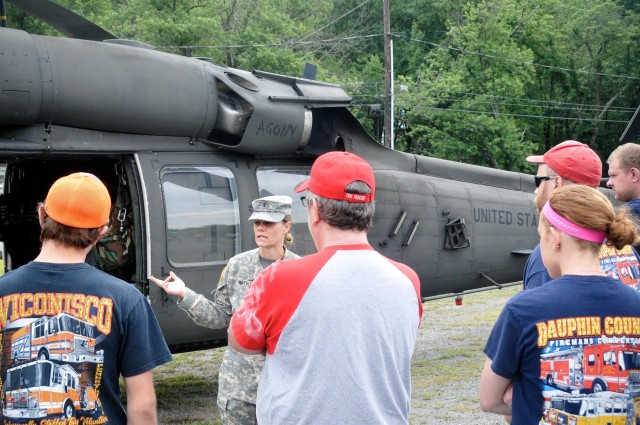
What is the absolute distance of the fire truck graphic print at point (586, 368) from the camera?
2.90 m

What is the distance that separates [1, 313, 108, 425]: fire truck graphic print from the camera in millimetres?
2928

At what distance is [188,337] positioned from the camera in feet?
22.6

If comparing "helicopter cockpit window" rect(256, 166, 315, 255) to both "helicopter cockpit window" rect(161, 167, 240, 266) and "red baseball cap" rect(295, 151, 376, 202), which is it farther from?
"red baseball cap" rect(295, 151, 376, 202)

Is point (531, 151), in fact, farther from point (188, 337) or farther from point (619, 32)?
point (188, 337)

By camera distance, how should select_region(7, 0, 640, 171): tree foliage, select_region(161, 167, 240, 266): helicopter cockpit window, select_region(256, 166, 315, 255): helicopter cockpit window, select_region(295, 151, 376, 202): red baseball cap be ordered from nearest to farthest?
select_region(295, 151, 376, 202): red baseball cap
select_region(161, 167, 240, 266): helicopter cockpit window
select_region(256, 166, 315, 255): helicopter cockpit window
select_region(7, 0, 640, 171): tree foliage

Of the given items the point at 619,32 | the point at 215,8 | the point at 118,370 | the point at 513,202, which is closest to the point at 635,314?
the point at 118,370

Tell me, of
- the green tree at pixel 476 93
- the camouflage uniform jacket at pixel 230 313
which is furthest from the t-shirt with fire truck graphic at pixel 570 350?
the green tree at pixel 476 93

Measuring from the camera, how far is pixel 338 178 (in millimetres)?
2887

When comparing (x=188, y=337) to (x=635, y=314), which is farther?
(x=188, y=337)

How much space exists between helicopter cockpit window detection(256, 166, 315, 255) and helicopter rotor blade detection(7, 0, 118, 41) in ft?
5.68

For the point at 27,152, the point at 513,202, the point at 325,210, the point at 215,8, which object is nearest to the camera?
the point at 325,210

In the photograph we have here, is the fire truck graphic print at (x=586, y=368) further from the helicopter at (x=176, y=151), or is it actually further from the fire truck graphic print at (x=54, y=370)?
the helicopter at (x=176, y=151)

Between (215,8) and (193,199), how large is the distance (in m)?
36.8

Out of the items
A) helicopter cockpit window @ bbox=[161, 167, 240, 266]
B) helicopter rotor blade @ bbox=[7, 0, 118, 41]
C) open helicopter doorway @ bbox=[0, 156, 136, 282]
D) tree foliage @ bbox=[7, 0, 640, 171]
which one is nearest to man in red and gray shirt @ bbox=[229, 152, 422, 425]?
helicopter cockpit window @ bbox=[161, 167, 240, 266]
